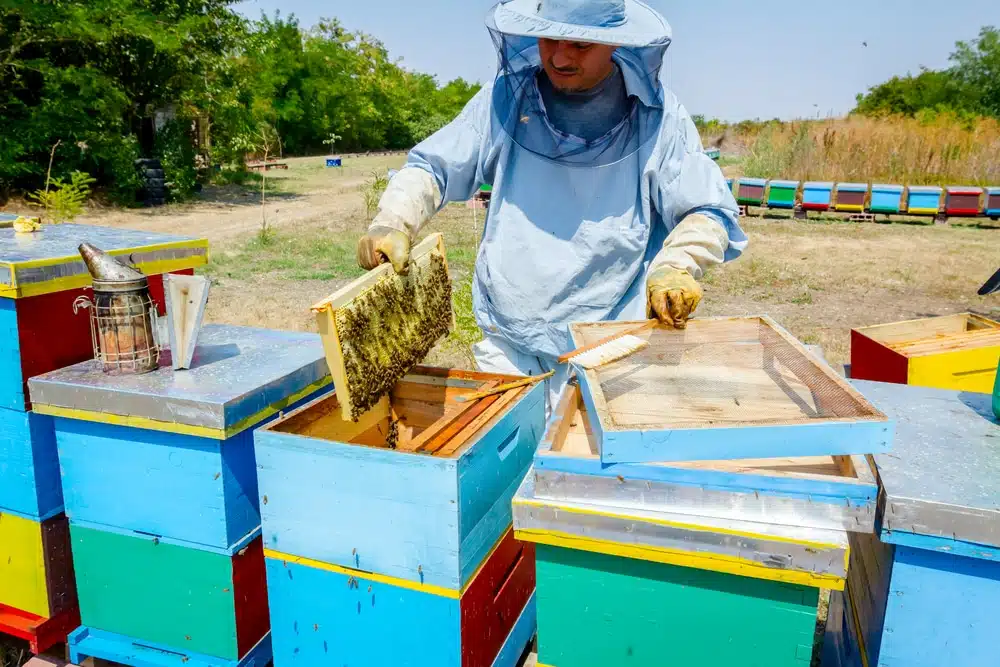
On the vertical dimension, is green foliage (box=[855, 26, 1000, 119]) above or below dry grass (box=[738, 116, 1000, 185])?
above

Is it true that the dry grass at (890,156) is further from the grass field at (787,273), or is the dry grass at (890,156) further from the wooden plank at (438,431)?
the wooden plank at (438,431)

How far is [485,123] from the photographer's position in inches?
83.0

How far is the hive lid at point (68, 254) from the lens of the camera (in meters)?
1.73

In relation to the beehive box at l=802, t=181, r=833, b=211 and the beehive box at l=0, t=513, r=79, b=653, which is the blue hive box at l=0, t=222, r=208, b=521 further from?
the beehive box at l=802, t=181, r=833, b=211

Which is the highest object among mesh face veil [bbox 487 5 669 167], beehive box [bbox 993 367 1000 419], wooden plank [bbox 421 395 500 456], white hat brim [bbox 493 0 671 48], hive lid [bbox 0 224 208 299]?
white hat brim [bbox 493 0 671 48]

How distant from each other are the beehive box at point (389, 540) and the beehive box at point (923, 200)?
42.8 ft

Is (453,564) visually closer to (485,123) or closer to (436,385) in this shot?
(436,385)

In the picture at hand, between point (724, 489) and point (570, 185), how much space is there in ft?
3.61

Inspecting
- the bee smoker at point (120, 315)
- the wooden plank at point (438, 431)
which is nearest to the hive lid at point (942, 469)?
the wooden plank at point (438, 431)

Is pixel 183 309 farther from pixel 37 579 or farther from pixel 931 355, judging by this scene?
pixel 931 355

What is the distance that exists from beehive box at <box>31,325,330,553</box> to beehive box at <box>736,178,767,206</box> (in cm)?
1274

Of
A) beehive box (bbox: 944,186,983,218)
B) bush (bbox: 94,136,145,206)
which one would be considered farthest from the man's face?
beehive box (bbox: 944,186,983,218)

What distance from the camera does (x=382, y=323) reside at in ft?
5.64

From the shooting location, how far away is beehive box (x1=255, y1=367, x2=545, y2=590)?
4.78 ft
